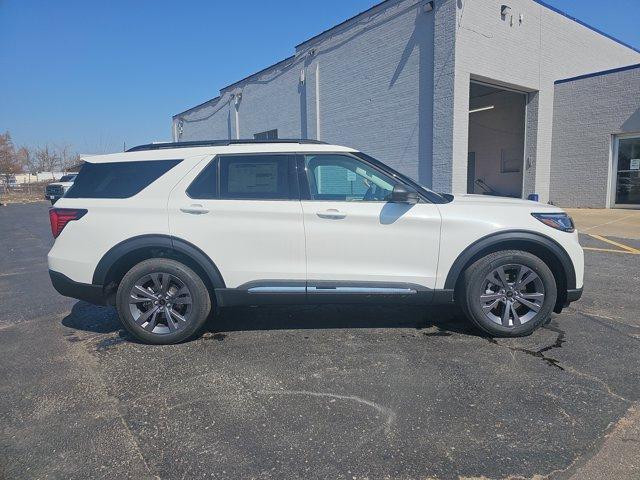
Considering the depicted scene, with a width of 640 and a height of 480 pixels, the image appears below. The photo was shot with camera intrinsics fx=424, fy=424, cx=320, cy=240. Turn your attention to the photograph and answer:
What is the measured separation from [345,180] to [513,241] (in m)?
1.69

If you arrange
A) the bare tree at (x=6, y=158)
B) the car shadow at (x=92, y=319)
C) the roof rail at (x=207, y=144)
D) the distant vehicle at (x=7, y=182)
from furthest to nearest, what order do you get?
the bare tree at (x=6, y=158) < the distant vehicle at (x=7, y=182) < the car shadow at (x=92, y=319) < the roof rail at (x=207, y=144)

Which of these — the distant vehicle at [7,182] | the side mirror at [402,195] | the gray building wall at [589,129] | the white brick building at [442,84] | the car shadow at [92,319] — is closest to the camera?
the side mirror at [402,195]

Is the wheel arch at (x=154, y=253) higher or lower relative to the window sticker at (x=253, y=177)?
lower

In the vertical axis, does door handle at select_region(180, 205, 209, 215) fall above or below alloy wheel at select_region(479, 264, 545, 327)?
above

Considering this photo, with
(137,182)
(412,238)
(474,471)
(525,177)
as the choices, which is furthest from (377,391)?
(525,177)

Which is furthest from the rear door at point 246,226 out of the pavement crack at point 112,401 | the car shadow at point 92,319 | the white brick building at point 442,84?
the white brick building at point 442,84

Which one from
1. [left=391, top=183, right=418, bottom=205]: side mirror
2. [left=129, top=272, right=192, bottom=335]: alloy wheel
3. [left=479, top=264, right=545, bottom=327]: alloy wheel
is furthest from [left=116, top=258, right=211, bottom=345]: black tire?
[left=479, top=264, right=545, bottom=327]: alloy wheel

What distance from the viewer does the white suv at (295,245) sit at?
3943 millimetres

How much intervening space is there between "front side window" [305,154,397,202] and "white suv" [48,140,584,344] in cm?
1

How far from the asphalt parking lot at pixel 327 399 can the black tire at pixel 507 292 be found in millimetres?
159

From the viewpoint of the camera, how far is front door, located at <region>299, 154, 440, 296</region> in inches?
155

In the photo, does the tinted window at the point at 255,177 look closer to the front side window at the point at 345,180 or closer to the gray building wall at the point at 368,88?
the front side window at the point at 345,180

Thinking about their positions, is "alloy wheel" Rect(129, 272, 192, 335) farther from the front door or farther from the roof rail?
the roof rail

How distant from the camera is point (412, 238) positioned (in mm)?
3936
